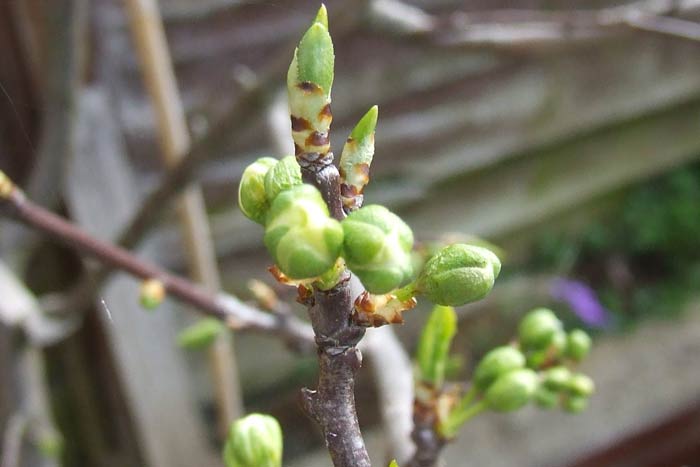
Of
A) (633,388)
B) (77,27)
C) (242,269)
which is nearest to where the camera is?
(77,27)

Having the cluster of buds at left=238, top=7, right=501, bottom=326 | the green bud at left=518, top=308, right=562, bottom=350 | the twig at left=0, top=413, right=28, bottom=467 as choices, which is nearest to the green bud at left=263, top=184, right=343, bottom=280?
the cluster of buds at left=238, top=7, right=501, bottom=326

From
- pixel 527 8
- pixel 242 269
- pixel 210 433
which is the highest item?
pixel 527 8

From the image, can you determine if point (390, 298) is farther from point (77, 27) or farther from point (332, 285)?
point (77, 27)

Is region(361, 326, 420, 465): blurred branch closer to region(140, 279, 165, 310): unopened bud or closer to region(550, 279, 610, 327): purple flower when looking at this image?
region(140, 279, 165, 310): unopened bud

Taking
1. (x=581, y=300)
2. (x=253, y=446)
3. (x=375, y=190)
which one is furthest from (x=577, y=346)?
(x=581, y=300)

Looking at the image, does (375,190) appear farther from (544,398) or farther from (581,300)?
(544,398)

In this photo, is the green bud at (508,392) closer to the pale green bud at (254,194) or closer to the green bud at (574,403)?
the green bud at (574,403)

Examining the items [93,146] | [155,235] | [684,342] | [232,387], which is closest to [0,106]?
[93,146]

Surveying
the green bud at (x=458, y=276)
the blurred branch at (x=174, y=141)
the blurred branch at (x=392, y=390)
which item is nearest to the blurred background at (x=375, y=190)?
the blurred branch at (x=174, y=141)
